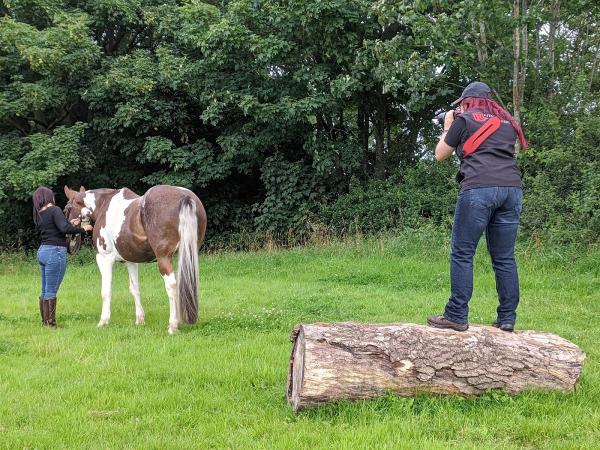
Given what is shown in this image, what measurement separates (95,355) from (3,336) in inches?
80.2

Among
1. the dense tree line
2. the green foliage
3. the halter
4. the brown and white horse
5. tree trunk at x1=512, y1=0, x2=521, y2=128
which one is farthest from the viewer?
the green foliage

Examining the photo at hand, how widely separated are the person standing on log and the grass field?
922 mm

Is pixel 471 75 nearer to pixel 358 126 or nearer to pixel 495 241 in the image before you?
pixel 358 126

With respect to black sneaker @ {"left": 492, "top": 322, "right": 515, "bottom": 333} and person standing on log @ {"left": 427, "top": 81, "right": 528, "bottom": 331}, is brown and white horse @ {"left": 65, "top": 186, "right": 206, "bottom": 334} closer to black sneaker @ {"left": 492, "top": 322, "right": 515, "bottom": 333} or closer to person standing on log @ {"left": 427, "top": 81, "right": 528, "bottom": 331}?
person standing on log @ {"left": 427, "top": 81, "right": 528, "bottom": 331}

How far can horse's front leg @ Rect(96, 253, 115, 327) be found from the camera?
28.5 ft

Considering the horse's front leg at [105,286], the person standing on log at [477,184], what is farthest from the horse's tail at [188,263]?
the person standing on log at [477,184]

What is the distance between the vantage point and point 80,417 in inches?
188

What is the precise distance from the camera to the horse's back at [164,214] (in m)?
8.05

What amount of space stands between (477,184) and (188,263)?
415cm

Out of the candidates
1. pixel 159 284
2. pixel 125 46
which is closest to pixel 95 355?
pixel 159 284

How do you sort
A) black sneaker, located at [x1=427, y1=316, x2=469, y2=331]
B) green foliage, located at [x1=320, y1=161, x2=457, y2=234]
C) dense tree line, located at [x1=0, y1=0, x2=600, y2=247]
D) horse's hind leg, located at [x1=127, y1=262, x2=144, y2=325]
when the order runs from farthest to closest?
green foliage, located at [x1=320, y1=161, x2=457, y2=234], dense tree line, located at [x1=0, y1=0, x2=600, y2=247], horse's hind leg, located at [x1=127, y1=262, x2=144, y2=325], black sneaker, located at [x1=427, y1=316, x2=469, y2=331]

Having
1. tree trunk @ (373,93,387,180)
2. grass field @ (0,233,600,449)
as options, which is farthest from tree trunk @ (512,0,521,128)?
tree trunk @ (373,93,387,180)

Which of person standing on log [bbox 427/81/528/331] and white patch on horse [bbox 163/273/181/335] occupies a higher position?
person standing on log [bbox 427/81/528/331]

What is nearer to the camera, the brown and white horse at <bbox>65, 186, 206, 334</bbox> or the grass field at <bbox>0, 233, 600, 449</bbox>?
the grass field at <bbox>0, 233, 600, 449</bbox>
